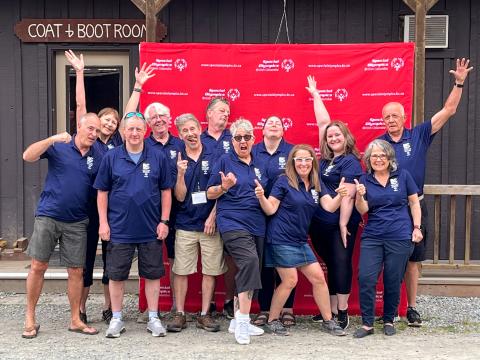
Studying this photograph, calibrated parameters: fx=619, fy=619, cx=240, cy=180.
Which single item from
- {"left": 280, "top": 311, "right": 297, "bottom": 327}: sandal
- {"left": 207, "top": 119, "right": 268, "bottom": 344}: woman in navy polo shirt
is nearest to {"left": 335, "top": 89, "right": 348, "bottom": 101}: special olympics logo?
Result: {"left": 207, "top": 119, "right": 268, "bottom": 344}: woman in navy polo shirt

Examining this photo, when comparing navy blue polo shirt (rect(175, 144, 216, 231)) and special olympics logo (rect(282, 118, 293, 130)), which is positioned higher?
special olympics logo (rect(282, 118, 293, 130))

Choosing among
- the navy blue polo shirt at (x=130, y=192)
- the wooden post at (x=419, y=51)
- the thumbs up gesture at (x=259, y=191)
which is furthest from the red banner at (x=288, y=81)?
the thumbs up gesture at (x=259, y=191)

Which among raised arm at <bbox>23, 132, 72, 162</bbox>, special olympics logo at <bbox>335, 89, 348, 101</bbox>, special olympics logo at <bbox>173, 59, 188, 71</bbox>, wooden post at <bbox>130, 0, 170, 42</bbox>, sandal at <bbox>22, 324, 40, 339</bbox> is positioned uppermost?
wooden post at <bbox>130, 0, 170, 42</bbox>

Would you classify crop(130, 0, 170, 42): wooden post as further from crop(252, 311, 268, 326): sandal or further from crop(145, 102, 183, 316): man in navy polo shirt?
crop(252, 311, 268, 326): sandal

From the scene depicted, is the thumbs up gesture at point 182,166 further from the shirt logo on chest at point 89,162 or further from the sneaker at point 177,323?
the sneaker at point 177,323

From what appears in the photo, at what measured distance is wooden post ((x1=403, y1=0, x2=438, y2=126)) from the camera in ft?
18.7

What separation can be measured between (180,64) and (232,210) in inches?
61.1

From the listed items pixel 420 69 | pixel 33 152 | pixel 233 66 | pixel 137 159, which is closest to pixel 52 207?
pixel 33 152

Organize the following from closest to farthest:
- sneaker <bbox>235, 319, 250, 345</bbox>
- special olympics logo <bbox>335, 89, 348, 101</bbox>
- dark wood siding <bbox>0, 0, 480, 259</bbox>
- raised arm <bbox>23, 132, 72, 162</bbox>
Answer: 1. raised arm <bbox>23, 132, 72, 162</bbox>
2. sneaker <bbox>235, 319, 250, 345</bbox>
3. special olympics logo <bbox>335, 89, 348, 101</bbox>
4. dark wood siding <bbox>0, 0, 480, 259</bbox>

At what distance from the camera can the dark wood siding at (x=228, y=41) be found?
746 cm

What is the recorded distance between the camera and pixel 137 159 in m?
4.83

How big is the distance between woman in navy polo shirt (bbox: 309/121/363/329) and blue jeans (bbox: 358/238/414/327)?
194 mm

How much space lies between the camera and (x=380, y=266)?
4.97m

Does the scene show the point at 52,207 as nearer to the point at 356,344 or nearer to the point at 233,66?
the point at 233,66
